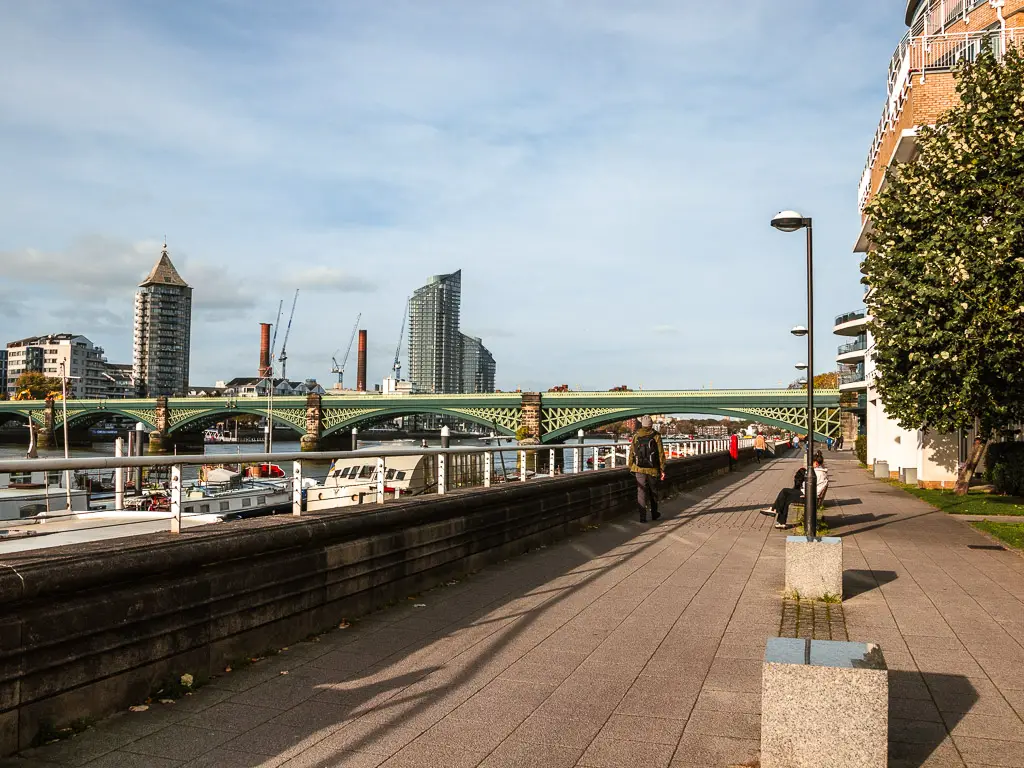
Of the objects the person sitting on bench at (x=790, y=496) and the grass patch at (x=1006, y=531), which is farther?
the person sitting on bench at (x=790, y=496)

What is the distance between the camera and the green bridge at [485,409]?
59.3 metres

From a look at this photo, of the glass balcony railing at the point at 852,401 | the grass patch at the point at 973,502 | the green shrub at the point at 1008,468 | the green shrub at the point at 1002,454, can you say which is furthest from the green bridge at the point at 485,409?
the grass patch at the point at 973,502

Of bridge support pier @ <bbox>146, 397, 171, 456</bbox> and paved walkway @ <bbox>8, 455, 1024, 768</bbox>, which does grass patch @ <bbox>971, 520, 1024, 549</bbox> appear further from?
bridge support pier @ <bbox>146, 397, 171, 456</bbox>

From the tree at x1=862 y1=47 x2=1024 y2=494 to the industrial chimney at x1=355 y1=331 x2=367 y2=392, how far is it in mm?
149833

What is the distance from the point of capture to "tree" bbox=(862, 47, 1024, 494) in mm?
17641

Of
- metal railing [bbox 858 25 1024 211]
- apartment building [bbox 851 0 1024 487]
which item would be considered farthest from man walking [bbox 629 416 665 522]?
metal railing [bbox 858 25 1024 211]

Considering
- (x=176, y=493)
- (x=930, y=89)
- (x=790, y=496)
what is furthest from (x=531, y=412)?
(x=176, y=493)

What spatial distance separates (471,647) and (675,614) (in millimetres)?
2188

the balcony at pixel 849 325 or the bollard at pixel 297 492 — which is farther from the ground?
the balcony at pixel 849 325

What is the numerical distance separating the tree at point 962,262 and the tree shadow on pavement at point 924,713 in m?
14.0

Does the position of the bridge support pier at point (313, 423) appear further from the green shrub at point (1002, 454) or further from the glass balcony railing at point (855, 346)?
the green shrub at point (1002, 454)

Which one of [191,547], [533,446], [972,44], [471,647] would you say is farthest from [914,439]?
[191,547]

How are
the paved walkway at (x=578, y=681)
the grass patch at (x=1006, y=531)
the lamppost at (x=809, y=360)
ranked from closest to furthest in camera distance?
the paved walkway at (x=578, y=681), the lamppost at (x=809, y=360), the grass patch at (x=1006, y=531)

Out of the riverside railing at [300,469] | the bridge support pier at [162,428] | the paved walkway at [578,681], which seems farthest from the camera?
the bridge support pier at [162,428]
